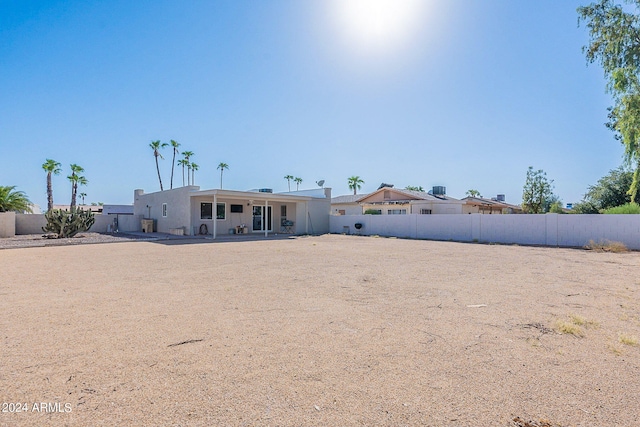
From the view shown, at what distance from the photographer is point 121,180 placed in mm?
34688

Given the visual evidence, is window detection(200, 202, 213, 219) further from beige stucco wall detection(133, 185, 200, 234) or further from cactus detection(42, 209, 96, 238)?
cactus detection(42, 209, 96, 238)

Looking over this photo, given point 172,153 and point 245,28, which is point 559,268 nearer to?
point 245,28

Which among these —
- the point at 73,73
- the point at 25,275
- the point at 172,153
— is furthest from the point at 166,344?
the point at 172,153

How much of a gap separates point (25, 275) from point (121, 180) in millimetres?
30928

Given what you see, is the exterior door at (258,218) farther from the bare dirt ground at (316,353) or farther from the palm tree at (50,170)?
the palm tree at (50,170)

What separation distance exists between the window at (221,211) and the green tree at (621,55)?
64.0 feet

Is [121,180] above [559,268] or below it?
above

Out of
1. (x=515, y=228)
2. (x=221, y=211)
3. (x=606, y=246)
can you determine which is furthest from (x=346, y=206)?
(x=606, y=246)

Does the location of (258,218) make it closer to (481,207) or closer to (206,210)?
(206,210)

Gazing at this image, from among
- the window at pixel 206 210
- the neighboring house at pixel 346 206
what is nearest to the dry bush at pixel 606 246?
the window at pixel 206 210

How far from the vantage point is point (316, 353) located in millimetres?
3320

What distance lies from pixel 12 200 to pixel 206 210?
40.1ft

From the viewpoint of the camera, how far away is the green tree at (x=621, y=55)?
1293cm

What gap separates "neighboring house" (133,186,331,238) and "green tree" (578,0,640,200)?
1640 cm
